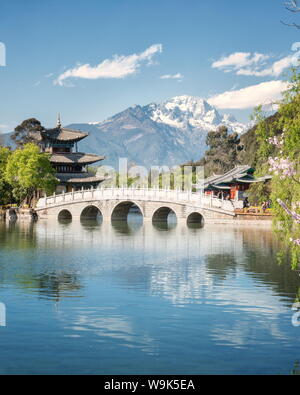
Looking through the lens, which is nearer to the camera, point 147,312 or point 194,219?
point 147,312

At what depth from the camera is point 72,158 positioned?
6669 cm

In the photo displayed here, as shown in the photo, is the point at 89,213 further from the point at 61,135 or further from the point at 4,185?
the point at 61,135

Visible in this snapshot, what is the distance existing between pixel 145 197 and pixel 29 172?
13.0 m

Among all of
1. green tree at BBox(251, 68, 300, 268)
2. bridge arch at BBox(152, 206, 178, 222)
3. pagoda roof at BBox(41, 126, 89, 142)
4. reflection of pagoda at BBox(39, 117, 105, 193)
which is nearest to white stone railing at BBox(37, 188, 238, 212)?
bridge arch at BBox(152, 206, 178, 222)

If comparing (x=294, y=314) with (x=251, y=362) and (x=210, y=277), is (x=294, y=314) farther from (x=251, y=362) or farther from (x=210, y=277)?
(x=210, y=277)

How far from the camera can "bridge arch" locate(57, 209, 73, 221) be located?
57.5m

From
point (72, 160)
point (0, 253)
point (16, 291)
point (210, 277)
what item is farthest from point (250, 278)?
point (72, 160)

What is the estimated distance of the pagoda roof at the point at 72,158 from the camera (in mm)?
64750

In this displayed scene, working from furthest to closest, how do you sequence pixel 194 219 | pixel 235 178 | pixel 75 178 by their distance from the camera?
1. pixel 75 178
2. pixel 194 219
3. pixel 235 178

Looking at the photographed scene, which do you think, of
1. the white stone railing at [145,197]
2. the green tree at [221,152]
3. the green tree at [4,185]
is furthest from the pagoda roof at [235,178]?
the green tree at [221,152]

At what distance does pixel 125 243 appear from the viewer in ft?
106

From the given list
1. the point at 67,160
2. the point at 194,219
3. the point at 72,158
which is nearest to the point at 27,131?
the point at 72,158

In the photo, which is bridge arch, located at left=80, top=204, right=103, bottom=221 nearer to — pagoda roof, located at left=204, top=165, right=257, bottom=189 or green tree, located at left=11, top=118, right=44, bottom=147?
pagoda roof, located at left=204, top=165, right=257, bottom=189
